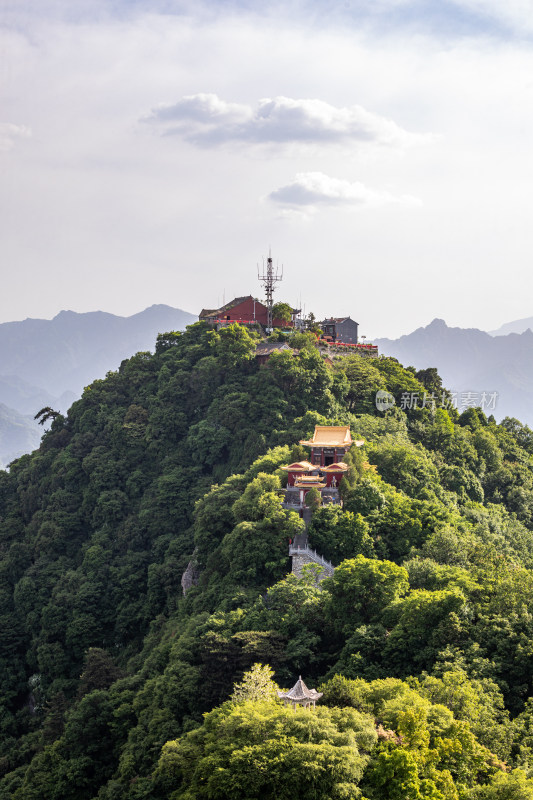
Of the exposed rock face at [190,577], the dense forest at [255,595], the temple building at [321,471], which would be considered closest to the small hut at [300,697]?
the dense forest at [255,595]

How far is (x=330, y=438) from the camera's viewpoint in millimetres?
30297

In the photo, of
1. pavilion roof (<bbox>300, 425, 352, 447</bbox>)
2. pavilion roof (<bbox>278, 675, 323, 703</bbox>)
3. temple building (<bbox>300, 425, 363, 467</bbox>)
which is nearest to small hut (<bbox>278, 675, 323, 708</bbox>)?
pavilion roof (<bbox>278, 675, 323, 703</bbox>)

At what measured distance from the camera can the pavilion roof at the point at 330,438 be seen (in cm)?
2945

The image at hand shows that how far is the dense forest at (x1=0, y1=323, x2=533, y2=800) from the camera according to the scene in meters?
Answer: 15.1

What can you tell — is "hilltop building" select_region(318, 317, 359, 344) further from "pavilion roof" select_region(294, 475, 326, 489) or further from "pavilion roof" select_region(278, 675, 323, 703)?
"pavilion roof" select_region(278, 675, 323, 703)

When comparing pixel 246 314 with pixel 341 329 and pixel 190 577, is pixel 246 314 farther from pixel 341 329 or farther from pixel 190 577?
pixel 190 577

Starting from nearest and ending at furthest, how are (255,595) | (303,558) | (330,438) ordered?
(255,595)
(303,558)
(330,438)

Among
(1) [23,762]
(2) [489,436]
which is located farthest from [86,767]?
(2) [489,436]

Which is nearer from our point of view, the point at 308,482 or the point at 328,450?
the point at 308,482

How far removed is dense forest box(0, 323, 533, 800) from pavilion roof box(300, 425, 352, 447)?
0.84 meters

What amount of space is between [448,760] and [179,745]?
21.5ft

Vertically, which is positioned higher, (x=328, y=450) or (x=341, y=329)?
(x=341, y=329)

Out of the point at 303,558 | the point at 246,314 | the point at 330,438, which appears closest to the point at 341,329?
the point at 246,314

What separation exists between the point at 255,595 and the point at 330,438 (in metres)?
8.01
